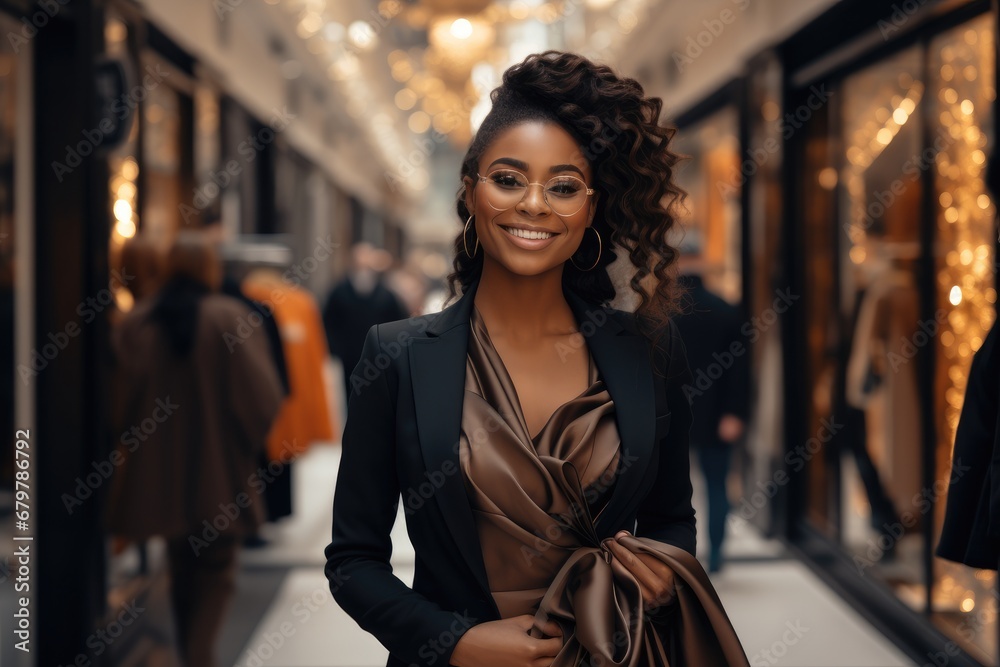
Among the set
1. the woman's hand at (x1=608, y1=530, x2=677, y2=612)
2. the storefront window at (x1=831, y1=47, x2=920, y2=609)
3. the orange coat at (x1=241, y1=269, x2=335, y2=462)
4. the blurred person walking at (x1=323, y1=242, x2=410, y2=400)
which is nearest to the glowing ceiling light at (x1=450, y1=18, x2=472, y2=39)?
the orange coat at (x1=241, y1=269, x2=335, y2=462)

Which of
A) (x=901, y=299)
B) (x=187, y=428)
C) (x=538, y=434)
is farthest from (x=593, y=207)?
(x=901, y=299)

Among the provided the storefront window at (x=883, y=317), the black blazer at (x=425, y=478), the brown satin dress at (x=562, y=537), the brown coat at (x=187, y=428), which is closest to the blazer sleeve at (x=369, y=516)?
the black blazer at (x=425, y=478)

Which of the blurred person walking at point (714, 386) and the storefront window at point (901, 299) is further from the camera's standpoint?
the blurred person walking at point (714, 386)

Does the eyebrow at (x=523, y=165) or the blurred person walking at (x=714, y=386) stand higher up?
the eyebrow at (x=523, y=165)

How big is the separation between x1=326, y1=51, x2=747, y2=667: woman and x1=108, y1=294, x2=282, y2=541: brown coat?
2498mm

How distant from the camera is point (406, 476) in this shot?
58.4 inches

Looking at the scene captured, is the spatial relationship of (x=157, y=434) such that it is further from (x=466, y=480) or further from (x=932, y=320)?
(x=932, y=320)

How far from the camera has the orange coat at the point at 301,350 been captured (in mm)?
6414

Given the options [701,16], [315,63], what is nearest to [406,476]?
[701,16]

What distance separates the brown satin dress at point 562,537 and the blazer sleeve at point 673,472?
0.44ft

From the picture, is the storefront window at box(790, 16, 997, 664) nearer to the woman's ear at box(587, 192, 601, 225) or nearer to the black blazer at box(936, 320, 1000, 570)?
the black blazer at box(936, 320, 1000, 570)

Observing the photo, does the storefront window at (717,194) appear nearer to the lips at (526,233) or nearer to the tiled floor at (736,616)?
the tiled floor at (736,616)

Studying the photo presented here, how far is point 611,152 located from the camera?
5.10 feet

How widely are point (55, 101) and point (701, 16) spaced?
15.5 ft
